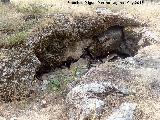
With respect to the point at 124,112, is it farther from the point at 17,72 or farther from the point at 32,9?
the point at 32,9

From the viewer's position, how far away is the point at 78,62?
63.4ft

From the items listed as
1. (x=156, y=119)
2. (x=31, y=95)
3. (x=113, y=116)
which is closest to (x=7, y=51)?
(x=31, y=95)

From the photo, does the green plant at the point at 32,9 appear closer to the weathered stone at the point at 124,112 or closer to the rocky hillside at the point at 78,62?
the rocky hillside at the point at 78,62

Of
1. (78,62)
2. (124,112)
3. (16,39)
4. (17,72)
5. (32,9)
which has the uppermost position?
(32,9)

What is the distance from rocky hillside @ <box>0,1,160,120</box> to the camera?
12.5 meters

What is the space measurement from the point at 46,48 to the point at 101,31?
3807 mm

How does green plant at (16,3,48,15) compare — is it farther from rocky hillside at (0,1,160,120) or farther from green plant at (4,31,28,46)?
green plant at (4,31,28,46)

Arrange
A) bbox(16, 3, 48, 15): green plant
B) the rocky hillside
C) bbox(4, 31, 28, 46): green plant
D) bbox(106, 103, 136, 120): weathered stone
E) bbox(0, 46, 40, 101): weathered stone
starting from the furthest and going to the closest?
1. bbox(16, 3, 48, 15): green plant
2. bbox(4, 31, 28, 46): green plant
3. bbox(0, 46, 40, 101): weathered stone
4. the rocky hillside
5. bbox(106, 103, 136, 120): weathered stone

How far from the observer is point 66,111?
13.1 metres

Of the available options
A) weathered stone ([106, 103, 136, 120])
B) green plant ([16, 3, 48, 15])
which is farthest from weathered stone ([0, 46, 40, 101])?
weathered stone ([106, 103, 136, 120])

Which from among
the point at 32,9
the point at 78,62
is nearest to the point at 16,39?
the point at 32,9

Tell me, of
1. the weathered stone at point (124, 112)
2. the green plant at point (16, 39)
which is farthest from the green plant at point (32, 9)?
the weathered stone at point (124, 112)

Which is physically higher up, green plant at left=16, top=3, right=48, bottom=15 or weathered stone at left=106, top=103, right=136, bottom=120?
green plant at left=16, top=3, right=48, bottom=15

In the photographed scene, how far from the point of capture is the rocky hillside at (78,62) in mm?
12516
